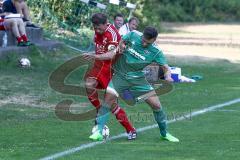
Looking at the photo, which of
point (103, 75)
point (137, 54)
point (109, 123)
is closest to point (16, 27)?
point (109, 123)

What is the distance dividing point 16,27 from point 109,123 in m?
6.78

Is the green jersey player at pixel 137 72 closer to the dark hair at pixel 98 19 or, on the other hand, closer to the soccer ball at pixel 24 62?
the dark hair at pixel 98 19

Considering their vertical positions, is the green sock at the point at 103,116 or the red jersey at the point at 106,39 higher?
the red jersey at the point at 106,39

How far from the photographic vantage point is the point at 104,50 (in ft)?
36.8

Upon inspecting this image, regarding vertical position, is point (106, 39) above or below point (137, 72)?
above

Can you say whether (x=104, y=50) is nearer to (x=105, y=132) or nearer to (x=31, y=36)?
(x=105, y=132)

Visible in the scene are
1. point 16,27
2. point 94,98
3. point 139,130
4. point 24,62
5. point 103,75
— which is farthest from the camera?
point 16,27

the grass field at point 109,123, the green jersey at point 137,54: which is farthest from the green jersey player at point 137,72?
the grass field at point 109,123

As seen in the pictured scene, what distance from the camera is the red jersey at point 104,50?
36.6ft

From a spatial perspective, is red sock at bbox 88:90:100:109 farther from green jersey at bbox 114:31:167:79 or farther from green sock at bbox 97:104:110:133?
green jersey at bbox 114:31:167:79

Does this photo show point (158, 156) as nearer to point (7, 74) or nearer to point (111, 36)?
point (111, 36)

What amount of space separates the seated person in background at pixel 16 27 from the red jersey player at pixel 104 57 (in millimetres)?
7450

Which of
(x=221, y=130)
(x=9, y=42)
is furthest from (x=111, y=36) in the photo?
(x=9, y=42)

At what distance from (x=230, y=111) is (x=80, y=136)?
3.70 meters
